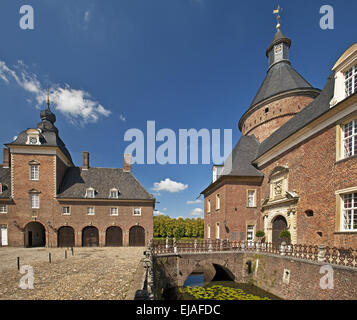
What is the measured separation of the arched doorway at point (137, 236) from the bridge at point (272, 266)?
910cm

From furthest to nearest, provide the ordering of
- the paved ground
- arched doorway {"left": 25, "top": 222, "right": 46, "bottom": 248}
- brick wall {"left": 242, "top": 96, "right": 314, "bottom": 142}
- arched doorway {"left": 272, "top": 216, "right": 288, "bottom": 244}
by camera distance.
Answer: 1. arched doorway {"left": 25, "top": 222, "right": 46, "bottom": 248}
2. brick wall {"left": 242, "top": 96, "right": 314, "bottom": 142}
3. arched doorway {"left": 272, "top": 216, "right": 288, "bottom": 244}
4. the paved ground

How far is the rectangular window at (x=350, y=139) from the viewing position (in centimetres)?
926

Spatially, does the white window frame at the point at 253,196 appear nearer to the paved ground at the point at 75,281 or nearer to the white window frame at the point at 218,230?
the white window frame at the point at 218,230

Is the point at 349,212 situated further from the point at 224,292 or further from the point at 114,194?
the point at 114,194

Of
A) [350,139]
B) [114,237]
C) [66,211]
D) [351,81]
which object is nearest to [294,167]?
[350,139]

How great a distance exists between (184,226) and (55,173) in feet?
109

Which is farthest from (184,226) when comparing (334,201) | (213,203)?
(334,201)

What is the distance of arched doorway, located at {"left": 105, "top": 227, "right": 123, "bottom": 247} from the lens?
2211 cm

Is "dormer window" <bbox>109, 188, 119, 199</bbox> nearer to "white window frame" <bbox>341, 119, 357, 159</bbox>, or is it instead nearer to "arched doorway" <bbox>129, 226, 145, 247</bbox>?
"arched doorway" <bbox>129, 226, 145, 247</bbox>

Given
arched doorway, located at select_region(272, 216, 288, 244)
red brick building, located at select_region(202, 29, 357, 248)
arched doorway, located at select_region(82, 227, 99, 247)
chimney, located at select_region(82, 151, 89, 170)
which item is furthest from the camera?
chimney, located at select_region(82, 151, 89, 170)

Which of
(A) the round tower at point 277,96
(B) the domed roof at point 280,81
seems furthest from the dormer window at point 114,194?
(B) the domed roof at point 280,81

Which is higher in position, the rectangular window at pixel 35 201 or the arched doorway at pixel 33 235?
the rectangular window at pixel 35 201

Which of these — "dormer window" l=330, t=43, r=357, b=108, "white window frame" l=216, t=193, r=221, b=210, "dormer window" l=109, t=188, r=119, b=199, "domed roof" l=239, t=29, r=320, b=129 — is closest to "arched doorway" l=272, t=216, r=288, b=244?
"white window frame" l=216, t=193, r=221, b=210
